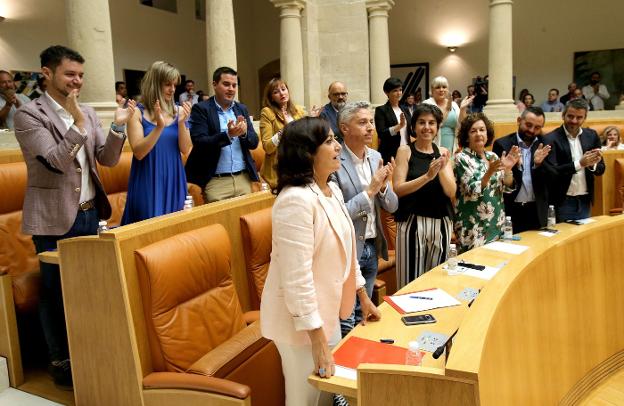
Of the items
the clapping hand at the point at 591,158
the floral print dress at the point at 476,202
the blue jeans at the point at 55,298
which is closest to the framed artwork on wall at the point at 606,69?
the clapping hand at the point at 591,158

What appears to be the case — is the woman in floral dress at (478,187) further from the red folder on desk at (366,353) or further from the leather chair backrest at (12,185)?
the leather chair backrest at (12,185)

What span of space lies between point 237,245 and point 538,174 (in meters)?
2.15

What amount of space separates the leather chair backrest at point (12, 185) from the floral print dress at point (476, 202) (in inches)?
110

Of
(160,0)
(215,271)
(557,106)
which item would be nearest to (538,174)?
(215,271)

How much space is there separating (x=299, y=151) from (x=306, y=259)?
1.21 feet

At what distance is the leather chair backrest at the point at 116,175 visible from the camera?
4293mm

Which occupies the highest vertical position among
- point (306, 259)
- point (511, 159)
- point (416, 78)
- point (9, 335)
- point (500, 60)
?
point (416, 78)

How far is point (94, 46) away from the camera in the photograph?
4.83 meters

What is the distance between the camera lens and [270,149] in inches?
150

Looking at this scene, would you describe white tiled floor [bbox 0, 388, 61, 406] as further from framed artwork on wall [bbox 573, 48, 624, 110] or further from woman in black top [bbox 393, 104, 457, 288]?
framed artwork on wall [bbox 573, 48, 624, 110]

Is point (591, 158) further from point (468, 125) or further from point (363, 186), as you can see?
point (363, 186)

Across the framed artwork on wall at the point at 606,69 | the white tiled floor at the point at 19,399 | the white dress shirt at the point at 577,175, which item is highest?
the framed artwork on wall at the point at 606,69

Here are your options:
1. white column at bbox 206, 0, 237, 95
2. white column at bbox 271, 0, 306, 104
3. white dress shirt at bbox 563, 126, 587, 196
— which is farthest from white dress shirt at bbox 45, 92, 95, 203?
white column at bbox 271, 0, 306, 104

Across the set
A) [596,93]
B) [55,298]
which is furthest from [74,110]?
[596,93]
